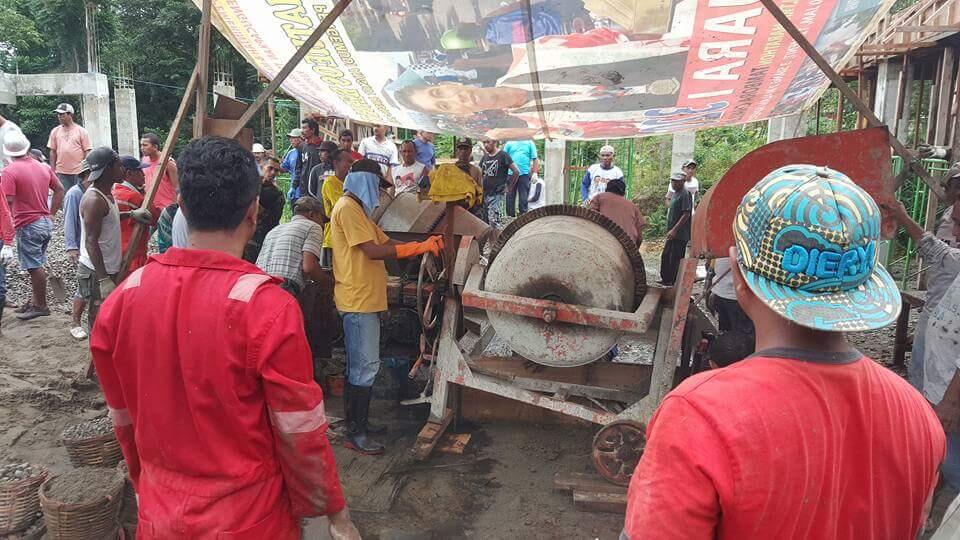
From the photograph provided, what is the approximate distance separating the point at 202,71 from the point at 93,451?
7.88 ft

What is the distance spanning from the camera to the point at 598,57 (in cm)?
462

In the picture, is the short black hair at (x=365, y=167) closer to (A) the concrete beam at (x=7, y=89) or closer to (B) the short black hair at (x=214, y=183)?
(B) the short black hair at (x=214, y=183)

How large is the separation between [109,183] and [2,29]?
87.7ft

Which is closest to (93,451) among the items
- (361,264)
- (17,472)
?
(17,472)

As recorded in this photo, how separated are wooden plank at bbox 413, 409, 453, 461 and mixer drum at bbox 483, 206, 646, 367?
34.3 inches

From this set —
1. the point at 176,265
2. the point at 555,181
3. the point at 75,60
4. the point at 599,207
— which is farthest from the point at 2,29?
the point at 176,265

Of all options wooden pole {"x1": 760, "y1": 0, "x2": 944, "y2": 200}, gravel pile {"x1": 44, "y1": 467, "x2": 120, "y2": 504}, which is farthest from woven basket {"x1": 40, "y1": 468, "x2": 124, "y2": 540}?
wooden pole {"x1": 760, "y1": 0, "x2": 944, "y2": 200}

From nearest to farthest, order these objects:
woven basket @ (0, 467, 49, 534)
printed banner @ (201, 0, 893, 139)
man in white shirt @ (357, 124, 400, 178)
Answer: woven basket @ (0, 467, 49, 534)
printed banner @ (201, 0, 893, 139)
man in white shirt @ (357, 124, 400, 178)

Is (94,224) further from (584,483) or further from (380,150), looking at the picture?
(380,150)

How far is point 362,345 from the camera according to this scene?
14.8 feet

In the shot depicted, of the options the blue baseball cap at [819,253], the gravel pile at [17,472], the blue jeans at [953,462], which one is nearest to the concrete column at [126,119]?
the gravel pile at [17,472]

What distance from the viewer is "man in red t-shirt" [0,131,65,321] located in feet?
21.8

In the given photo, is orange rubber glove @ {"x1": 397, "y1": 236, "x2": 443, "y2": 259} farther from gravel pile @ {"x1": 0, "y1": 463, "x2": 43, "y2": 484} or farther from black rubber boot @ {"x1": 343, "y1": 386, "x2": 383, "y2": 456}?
gravel pile @ {"x1": 0, "y1": 463, "x2": 43, "y2": 484}

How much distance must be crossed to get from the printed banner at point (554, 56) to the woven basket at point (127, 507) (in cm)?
290
